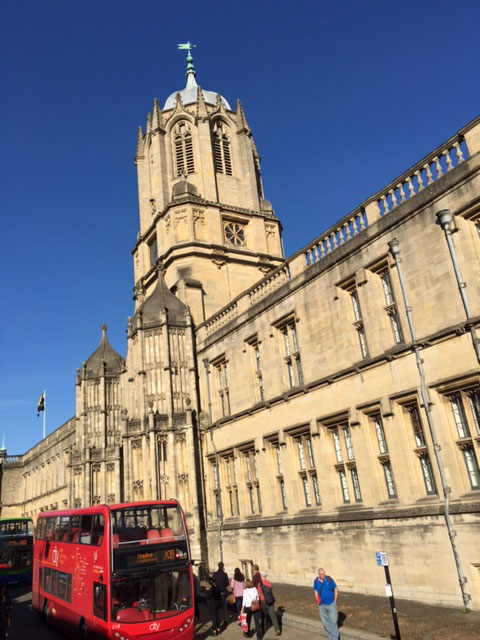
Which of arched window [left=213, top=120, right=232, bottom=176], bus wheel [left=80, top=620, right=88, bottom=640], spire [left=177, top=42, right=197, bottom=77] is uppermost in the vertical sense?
spire [left=177, top=42, right=197, bottom=77]

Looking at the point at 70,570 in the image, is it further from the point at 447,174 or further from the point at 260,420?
the point at 447,174

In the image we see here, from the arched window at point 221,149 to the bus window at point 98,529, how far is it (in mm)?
26004

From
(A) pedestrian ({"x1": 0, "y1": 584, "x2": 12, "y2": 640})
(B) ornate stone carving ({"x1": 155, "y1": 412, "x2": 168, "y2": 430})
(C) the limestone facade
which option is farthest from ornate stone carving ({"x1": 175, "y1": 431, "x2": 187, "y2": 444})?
(A) pedestrian ({"x1": 0, "y1": 584, "x2": 12, "y2": 640})

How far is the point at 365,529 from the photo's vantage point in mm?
14891

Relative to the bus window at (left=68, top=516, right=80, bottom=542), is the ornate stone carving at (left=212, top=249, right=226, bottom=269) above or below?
above

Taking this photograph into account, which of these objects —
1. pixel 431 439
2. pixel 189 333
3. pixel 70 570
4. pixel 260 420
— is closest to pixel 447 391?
pixel 431 439

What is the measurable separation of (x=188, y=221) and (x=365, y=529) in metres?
21.1

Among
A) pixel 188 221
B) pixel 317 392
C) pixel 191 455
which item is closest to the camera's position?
pixel 317 392

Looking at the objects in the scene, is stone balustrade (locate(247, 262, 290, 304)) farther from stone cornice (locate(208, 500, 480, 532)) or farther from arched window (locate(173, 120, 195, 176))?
arched window (locate(173, 120, 195, 176))

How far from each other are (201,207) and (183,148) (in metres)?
5.72

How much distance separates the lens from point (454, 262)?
13.1 m

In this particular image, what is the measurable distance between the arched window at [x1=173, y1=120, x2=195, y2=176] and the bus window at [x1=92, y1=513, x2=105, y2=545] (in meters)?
25.7

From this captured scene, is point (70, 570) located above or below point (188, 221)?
below

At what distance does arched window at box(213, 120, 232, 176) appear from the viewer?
3497cm
